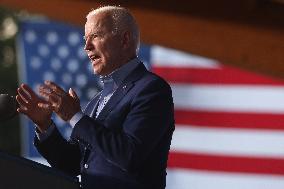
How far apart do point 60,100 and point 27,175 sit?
0.61 feet

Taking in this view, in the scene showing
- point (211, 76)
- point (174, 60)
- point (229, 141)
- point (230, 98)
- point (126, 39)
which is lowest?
point (126, 39)

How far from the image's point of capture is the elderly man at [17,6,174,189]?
7.25ft

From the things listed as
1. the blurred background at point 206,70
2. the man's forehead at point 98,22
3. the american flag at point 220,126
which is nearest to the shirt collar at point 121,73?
the man's forehead at point 98,22

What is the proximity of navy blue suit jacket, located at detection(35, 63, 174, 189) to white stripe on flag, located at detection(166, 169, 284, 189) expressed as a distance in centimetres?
381

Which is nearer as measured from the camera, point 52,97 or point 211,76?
point 52,97

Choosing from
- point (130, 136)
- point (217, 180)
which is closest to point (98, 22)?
point (130, 136)

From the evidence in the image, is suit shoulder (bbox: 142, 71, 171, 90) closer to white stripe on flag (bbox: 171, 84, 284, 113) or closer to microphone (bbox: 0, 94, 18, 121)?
microphone (bbox: 0, 94, 18, 121)

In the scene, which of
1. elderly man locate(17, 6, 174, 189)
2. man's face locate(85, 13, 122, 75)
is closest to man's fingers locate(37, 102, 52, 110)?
elderly man locate(17, 6, 174, 189)

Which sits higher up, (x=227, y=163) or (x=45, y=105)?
(x=227, y=163)

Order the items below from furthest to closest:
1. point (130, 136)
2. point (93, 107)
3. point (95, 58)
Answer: point (93, 107), point (95, 58), point (130, 136)

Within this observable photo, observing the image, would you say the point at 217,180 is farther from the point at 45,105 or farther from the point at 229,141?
the point at 45,105

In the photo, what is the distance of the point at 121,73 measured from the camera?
93.8 inches

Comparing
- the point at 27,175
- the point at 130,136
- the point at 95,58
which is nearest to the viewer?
the point at 27,175

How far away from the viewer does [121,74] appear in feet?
7.84
